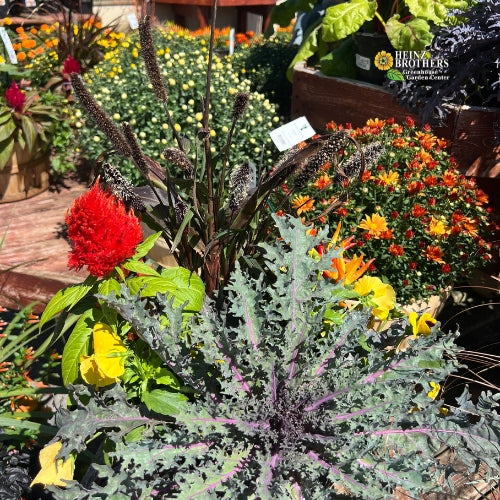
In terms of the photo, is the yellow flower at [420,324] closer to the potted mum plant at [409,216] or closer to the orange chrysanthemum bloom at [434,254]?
the potted mum plant at [409,216]

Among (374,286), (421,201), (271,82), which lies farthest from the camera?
(271,82)

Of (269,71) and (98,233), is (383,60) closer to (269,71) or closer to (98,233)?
(269,71)

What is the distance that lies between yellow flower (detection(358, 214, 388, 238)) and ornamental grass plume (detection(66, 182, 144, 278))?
3.11ft

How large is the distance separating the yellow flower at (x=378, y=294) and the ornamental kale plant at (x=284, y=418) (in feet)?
0.43

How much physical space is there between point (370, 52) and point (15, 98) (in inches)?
82.5

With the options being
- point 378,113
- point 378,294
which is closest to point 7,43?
point 378,113

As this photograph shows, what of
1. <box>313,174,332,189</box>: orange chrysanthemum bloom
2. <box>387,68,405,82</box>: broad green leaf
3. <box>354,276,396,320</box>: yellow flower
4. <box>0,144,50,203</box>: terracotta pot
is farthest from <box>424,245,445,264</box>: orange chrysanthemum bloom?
<box>0,144,50,203</box>: terracotta pot

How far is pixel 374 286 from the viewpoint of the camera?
1.64 m

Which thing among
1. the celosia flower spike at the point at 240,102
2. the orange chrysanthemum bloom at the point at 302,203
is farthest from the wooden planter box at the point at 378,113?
the celosia flower spike at the point at 240,102

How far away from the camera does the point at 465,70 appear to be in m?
2.64

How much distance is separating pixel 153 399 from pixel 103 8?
7573mm

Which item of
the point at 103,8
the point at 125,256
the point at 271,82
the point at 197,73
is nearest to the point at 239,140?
the point at 197,73

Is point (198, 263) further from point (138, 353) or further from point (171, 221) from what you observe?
point (138, 353)

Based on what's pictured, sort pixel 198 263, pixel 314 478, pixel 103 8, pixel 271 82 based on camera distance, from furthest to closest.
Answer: pixel 103 8 < pixel 271 82 < pixel 198 263 < pixel 314 478
